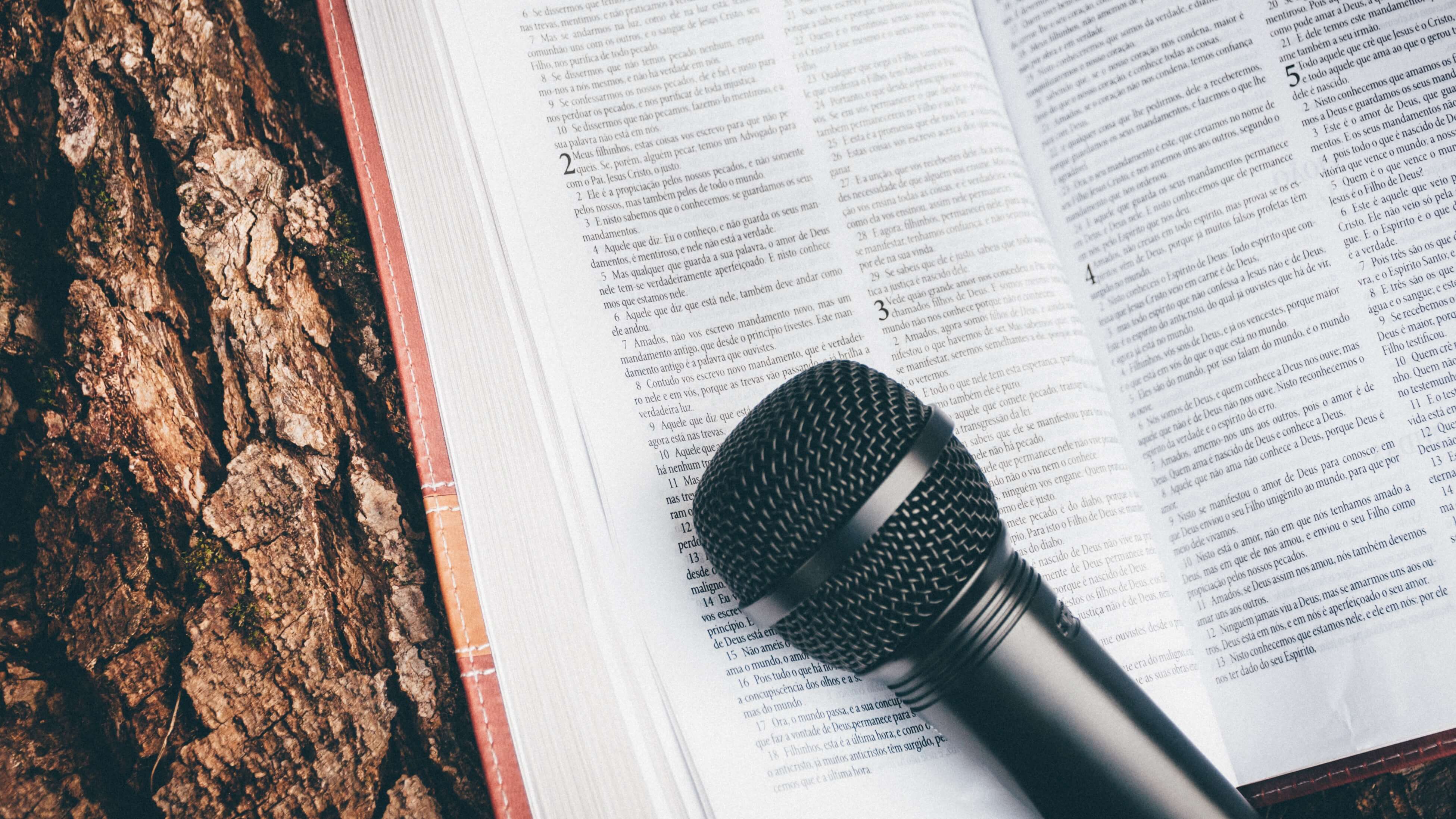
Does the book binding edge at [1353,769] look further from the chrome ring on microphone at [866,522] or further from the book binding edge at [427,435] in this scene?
the book binding edge at [427,435]

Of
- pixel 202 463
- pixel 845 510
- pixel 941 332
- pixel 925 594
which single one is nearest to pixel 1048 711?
pixel 925 594

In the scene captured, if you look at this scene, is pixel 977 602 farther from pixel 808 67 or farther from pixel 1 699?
pixel 1 699

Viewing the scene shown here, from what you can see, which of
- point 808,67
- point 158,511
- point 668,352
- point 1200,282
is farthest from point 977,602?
point 158,511

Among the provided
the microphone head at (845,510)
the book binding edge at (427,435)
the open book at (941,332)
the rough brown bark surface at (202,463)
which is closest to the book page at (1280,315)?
the open book at (941,332)

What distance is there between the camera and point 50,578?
813 millimetres

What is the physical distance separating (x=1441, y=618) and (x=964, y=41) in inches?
33.4

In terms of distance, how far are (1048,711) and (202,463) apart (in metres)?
0.84

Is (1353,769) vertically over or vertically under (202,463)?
under

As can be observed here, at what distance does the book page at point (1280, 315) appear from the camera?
3.01 ft

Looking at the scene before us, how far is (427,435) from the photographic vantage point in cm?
87

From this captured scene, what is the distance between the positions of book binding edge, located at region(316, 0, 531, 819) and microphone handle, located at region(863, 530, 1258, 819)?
1.27 feet

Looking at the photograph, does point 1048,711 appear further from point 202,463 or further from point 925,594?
point 202,463

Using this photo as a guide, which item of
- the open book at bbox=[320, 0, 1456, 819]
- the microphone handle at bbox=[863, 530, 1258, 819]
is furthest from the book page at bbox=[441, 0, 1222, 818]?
the microphone handle at bbox=[863, 530, 1258, 819]

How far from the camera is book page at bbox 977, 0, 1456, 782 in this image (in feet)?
3.01
